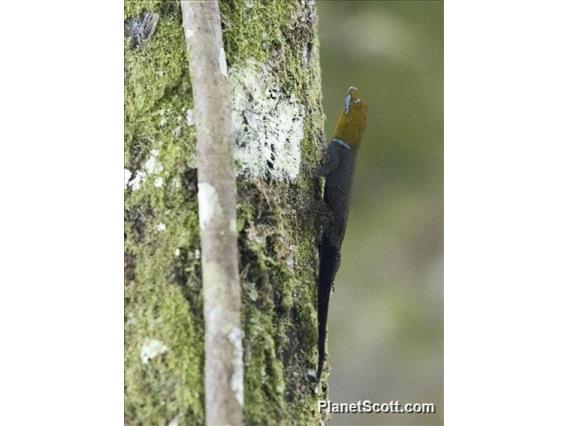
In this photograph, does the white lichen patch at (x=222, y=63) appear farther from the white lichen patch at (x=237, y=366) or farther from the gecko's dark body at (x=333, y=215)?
the white lichen patch at (x=237, y=366)

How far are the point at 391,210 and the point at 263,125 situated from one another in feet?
3.51

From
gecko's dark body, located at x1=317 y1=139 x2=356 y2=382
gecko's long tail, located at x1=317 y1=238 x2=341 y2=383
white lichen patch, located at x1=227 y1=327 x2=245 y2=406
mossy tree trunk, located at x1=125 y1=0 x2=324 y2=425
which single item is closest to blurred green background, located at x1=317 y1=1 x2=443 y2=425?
gecko's dark body, located at x1=317 y1=139 x2=356 y2=382

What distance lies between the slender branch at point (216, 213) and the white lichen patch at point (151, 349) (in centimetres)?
13

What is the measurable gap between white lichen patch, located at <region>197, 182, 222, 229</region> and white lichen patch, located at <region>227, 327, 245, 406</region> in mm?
290

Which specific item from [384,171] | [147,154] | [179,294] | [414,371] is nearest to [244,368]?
[179,294]

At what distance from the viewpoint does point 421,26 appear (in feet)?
8.00

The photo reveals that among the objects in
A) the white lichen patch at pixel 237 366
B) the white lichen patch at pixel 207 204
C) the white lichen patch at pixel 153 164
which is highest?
the white lichen patch at pixel 153 164

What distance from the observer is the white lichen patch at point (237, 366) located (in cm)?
167

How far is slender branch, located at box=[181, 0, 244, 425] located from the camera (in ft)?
Answer: 5.48

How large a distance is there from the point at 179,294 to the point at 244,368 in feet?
0.83

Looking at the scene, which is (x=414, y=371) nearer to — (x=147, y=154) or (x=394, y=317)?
(x=394, y=317)

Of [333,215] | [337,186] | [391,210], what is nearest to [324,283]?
[333,215]

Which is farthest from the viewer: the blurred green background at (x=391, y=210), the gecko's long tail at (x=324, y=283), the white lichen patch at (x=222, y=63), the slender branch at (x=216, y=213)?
the blurred green background at (x=391, y=210)

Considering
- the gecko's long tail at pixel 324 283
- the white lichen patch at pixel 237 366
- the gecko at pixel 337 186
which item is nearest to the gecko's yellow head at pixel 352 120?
the gecko at pixel 337 186
